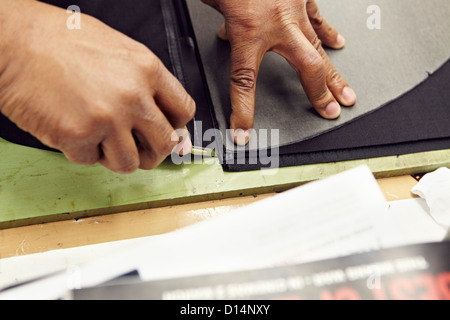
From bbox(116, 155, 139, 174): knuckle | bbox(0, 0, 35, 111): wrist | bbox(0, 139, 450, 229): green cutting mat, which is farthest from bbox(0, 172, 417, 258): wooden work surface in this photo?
bbox(0, 0, 35, 111): wrist

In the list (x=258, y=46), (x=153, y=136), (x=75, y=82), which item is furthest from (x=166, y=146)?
(x=258, y=46)

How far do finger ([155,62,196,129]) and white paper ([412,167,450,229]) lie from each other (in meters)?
0.40

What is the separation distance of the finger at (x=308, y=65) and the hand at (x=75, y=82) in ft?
0.89

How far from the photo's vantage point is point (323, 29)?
67cm

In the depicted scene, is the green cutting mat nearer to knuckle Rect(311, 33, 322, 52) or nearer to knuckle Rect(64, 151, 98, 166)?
knuckle Rect(64, 151, 98, 166)

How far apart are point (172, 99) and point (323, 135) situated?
31cm

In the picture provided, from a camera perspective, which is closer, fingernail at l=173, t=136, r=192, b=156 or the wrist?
the wrist

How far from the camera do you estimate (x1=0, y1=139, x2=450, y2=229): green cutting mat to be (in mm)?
502

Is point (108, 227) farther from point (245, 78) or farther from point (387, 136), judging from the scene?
point (387, 136)

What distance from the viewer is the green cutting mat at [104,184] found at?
1.65ft

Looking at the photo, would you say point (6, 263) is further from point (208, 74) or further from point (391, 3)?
point (391, 3)

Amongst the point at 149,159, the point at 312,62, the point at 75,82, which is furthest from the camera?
the point at 312,62

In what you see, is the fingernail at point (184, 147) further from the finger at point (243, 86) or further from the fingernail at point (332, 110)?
the fingernail at point (332, 110)
